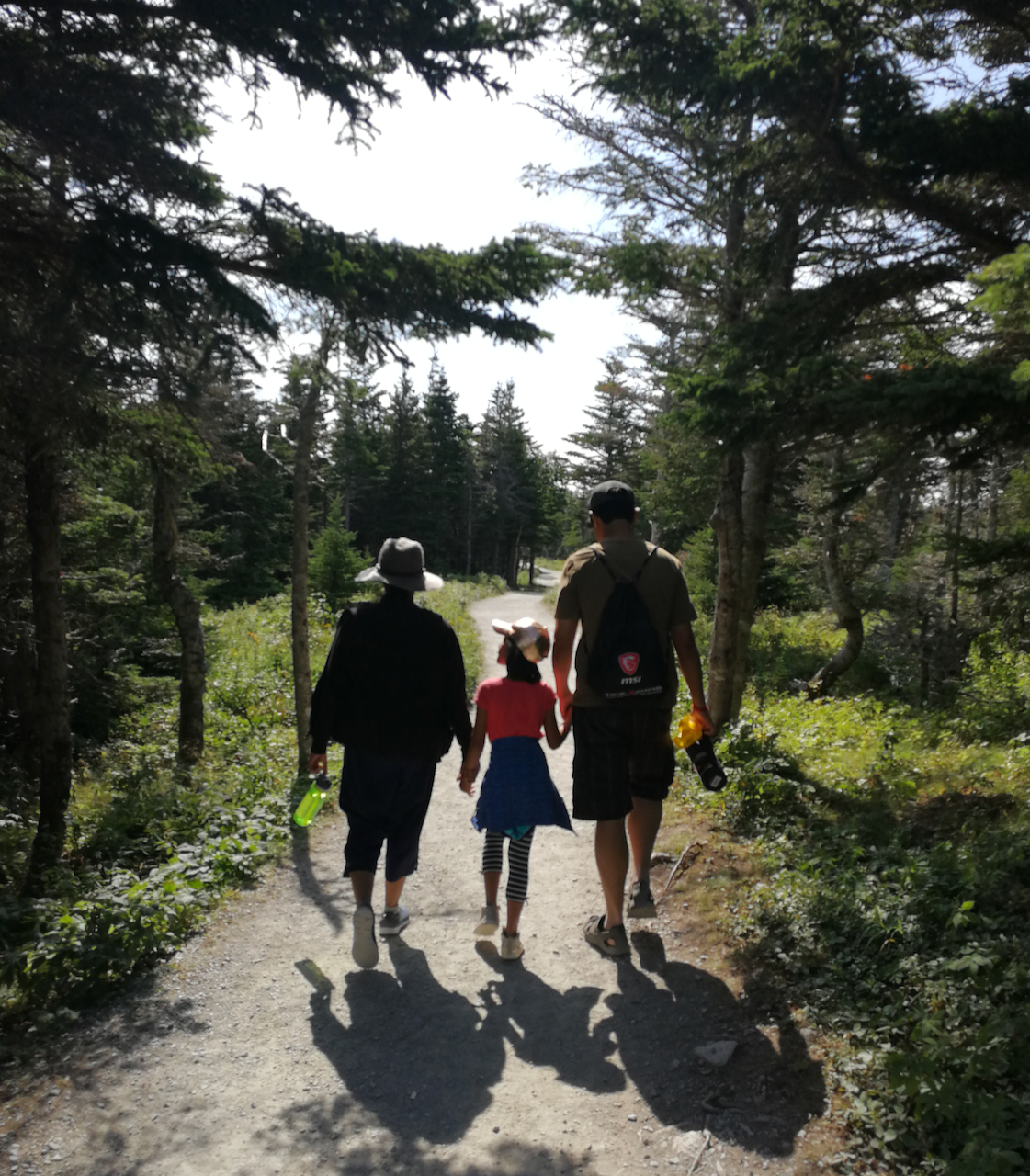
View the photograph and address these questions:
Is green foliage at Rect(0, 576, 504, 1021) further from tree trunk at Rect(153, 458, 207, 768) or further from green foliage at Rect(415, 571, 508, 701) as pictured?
green foliage at Rect(415, 571, 508, 701)

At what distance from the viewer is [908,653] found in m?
13.9

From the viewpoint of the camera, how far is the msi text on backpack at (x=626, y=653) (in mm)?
4336

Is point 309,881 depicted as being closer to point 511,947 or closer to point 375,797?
point 375,797

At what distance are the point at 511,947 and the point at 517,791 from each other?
89 cm

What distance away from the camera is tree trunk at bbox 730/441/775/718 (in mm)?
9000

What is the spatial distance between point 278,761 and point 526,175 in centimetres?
770

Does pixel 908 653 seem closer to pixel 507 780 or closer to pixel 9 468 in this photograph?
pixel 507 780

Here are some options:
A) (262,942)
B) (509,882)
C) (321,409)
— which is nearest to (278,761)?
(321,409)

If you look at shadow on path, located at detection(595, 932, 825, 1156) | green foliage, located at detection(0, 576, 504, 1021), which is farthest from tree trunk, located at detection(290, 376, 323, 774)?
shadow on path, located at detection(595, 932, 825, 1156)

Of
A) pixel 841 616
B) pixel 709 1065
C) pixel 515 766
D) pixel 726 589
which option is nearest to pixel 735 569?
pixel 726 589

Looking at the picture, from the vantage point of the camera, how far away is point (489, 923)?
477 cm

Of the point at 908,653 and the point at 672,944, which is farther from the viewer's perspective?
the point at 908,653

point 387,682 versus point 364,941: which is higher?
point 387,682

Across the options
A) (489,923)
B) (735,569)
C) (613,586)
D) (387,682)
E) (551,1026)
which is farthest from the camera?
(735,569)
